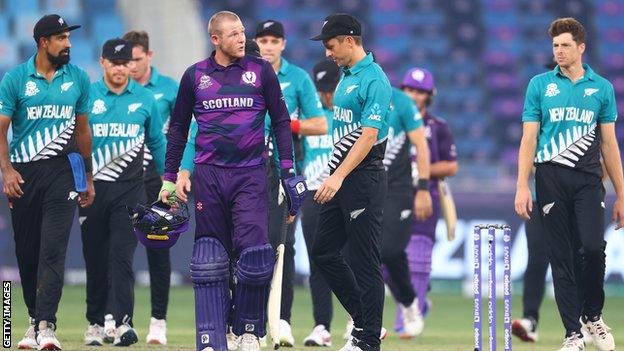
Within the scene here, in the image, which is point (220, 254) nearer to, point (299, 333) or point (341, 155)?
point (341, 155)

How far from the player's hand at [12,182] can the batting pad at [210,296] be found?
72.5 inches

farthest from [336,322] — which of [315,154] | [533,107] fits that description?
[533,107]

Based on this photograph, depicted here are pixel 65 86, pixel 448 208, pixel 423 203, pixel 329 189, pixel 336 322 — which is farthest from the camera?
pixel 336 322

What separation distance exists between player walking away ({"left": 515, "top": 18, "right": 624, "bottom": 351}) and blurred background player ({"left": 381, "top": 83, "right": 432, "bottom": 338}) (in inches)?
102

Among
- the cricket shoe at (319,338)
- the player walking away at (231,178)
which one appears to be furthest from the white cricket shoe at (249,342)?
the cricket shoe at (319,338)

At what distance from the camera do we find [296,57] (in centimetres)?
2586

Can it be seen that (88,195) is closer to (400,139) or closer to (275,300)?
(275,300)

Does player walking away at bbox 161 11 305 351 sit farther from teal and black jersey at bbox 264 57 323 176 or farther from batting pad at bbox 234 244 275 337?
teal and black jersey at bbox 264 57 323 176

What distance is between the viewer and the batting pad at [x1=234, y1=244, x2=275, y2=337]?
8766mm

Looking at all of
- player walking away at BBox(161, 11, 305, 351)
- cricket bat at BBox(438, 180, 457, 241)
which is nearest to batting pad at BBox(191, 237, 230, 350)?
player walking away at BBox(161, 11, 305, 351)

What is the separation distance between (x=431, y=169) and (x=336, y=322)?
2123 mm

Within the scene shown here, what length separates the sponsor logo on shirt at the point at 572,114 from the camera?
10070 millimetres

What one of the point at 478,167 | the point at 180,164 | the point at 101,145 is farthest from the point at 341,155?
the point at 478,167

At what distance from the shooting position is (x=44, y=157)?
1016 cm
